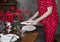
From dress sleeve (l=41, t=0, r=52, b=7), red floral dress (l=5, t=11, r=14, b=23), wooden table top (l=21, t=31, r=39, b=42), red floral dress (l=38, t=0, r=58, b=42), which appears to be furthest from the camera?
red floral dress (l=38, t=0, r=58, b=42)

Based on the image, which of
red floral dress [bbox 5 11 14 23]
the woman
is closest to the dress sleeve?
the woman

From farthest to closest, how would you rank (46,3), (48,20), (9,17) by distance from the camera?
(48,20) → (46,3) → (9,17)

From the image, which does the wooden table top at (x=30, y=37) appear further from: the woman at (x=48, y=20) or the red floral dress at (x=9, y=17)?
the woman at (x=48, y=20)

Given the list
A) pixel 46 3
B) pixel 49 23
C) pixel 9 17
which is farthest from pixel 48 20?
pixel 9 17

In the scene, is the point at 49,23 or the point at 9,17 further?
the point at 49,23

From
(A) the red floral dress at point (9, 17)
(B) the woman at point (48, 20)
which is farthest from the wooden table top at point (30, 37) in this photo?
(B) the woman at point (48, 20)

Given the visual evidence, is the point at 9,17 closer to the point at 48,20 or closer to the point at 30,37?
the point at 30,37

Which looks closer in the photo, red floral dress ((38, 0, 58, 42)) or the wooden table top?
the wooden table top

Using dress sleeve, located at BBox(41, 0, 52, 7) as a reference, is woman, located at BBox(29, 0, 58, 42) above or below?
below

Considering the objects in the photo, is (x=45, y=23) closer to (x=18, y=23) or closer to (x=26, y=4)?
(x=18, y=23)

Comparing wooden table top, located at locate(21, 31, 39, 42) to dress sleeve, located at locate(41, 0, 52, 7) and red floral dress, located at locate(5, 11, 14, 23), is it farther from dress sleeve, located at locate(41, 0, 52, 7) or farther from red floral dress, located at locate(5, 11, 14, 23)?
dress sleeve, located at locate(41, 0, 52, 7)

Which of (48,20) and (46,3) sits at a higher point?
(46,3)

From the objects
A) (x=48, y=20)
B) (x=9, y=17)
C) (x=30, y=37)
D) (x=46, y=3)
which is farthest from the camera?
(x=48, y=20)

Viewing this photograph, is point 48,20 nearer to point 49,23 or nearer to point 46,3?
point 49,23
